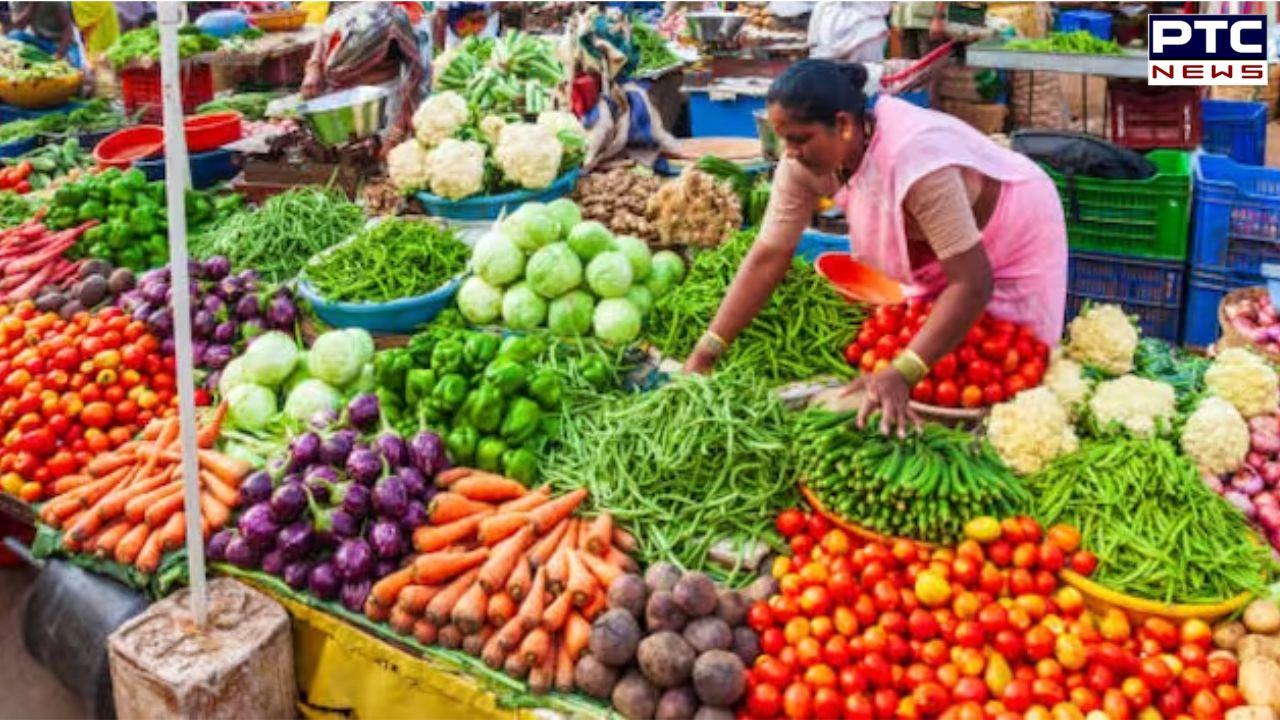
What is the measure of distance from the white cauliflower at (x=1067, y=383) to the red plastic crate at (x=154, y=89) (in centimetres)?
695

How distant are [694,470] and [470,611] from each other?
0.80 meters

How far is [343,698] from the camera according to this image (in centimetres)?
329

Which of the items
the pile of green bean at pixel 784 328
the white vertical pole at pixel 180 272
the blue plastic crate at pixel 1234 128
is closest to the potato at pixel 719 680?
the pile of green bean at pixel 784 328

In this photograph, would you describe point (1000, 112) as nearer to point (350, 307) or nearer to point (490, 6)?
point (490, 6)

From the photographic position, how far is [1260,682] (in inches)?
100

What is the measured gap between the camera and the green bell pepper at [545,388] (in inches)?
142

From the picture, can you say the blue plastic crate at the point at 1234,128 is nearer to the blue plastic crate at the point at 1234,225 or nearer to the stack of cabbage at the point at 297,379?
the blue plastic crate at the point at 1234,225

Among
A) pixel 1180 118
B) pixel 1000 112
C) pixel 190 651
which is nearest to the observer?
pixel 190 651

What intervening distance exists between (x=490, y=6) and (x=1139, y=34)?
833 cm

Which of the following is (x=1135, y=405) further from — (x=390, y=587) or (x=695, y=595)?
(x=390, y=587)

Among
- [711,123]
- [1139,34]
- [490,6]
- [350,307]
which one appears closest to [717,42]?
[711,123]

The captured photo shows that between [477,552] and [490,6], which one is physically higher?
[490,6]

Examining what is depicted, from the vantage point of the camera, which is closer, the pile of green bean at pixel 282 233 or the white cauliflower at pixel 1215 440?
the white cauliflower at pixel 1215 440

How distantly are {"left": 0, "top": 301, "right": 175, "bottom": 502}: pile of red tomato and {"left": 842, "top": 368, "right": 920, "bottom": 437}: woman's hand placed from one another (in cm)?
286
